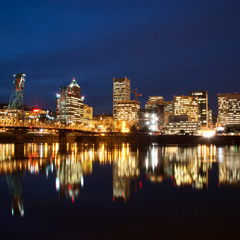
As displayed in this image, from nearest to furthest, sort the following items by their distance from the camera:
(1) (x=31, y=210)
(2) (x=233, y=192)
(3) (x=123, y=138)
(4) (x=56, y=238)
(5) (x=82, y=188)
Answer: (4) (x=56, y=238)
(1) (x=31, y=210)
(2) (x=233, y=192)
(5) (x=82, y=188)
(3) (x=123, y=138)

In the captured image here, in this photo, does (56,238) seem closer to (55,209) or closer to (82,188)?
(55,209)

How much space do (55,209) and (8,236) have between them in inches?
146

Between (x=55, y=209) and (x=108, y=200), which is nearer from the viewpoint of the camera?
(x=55, y=209)

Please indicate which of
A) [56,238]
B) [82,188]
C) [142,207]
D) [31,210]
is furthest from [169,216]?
[82,188]

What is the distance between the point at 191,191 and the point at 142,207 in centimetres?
477

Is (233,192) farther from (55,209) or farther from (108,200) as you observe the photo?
(55,209)

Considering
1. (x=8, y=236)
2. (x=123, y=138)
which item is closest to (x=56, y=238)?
(x=8, y=236)

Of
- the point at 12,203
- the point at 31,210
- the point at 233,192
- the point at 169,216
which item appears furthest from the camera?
the point at 233,192

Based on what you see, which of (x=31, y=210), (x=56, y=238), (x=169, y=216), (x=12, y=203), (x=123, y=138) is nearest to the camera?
(x=56, y=238)

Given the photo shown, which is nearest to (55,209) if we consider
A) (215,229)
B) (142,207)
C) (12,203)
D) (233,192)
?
(12,203)

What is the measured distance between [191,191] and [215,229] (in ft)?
23.1

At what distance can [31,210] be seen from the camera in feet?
49.3

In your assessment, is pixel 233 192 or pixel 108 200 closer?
pixel 108 200

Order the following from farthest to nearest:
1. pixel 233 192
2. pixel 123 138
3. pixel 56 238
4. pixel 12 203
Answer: pixel 123 138, pixel 233 192, pixel 12 203, pixel 56 238
